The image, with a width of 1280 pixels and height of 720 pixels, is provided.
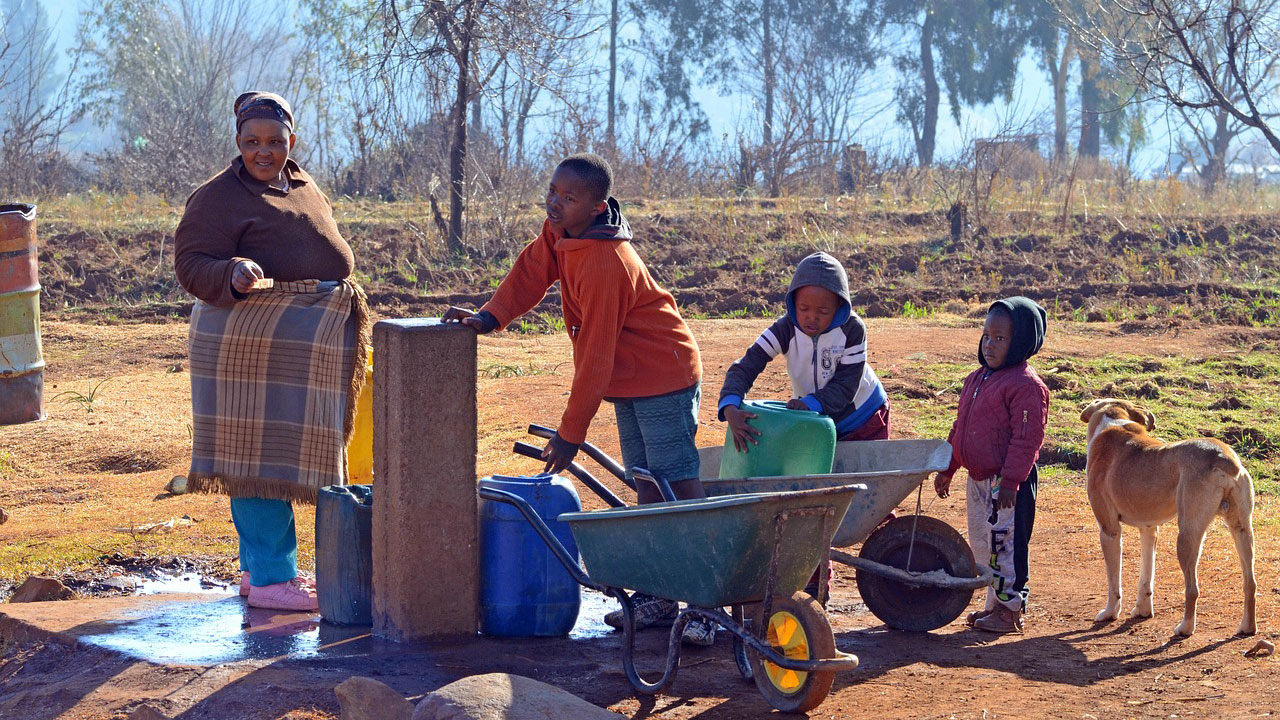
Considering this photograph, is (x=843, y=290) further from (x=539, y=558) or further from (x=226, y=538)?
(x=226, y=538)

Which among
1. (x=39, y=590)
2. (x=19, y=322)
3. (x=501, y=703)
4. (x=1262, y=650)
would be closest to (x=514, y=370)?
(x=19, y=322)

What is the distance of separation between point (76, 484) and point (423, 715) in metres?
5.08

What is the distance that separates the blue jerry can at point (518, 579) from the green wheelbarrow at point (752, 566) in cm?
64

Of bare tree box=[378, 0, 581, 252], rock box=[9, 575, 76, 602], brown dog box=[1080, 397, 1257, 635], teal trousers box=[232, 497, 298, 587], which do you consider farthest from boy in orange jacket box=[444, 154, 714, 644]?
bare tree box=[378, 0, 581, 252]

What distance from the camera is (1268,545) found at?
6477 millimetres

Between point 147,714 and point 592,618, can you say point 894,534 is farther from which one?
point 147,714

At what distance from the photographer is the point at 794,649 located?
3.90 m

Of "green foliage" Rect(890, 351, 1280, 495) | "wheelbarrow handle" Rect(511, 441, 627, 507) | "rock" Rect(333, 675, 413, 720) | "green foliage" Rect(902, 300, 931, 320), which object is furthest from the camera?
"green foliage" Rect(902, 300, 931, 320)

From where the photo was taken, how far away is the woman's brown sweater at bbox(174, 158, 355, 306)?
4.67m

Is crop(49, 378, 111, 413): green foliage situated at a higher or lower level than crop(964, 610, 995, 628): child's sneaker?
higher

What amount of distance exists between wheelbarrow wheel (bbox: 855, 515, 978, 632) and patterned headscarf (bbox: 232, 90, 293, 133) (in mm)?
2706

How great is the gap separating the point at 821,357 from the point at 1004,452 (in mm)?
804

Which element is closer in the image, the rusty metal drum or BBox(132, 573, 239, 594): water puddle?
BBox(132, 573, 239, 594): water puddle

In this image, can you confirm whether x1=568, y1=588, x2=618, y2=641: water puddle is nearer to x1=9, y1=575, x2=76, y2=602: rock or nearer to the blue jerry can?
the blue jerry can
